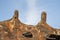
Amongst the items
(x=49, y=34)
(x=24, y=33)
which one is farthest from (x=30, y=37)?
(x=49, y=34)

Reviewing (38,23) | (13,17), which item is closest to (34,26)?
(38,23)

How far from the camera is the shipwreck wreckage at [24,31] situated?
25.5 m

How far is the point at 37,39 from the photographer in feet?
Result: 85.1

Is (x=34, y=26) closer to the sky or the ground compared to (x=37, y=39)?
closer to the sky

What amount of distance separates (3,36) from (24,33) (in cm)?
282

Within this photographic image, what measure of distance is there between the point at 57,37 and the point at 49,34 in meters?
1.15

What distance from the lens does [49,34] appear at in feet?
85.8

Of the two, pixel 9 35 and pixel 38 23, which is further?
pixel 38 23

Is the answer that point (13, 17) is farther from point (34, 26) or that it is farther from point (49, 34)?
Result: point (49, 34)

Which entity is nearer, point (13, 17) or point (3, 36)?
point (3, 36)

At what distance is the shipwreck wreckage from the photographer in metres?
25.5

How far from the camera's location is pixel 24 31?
2597 cm

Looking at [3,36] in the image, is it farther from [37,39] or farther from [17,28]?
[37,39]

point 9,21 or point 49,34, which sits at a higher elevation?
point 9,21
